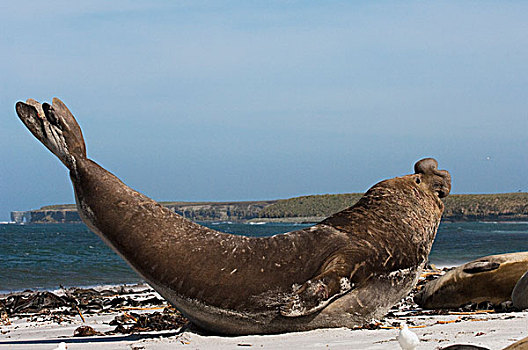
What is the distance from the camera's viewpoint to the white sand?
189 inches

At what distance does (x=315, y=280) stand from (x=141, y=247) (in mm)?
1443

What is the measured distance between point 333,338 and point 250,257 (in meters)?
0.93

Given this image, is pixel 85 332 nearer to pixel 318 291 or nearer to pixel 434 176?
pixel 318 291

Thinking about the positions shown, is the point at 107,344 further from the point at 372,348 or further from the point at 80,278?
the point at 80,278

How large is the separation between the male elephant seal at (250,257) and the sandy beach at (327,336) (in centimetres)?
20

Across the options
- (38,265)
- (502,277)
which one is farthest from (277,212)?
(502,277)

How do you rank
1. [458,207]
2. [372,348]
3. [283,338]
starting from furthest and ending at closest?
[458,207] → [283,338] → [372,348]

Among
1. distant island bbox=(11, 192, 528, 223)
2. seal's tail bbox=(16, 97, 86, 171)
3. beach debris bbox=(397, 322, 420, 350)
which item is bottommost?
distant island bbox=(11, 192, 528, 223)

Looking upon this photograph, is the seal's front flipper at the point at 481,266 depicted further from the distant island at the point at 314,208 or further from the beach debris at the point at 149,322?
the distant island at the point at 314,208

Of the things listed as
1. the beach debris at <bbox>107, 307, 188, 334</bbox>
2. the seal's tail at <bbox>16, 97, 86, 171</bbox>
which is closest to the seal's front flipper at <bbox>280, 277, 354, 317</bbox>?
the beach debris at <bbox>107, 307, 188, 334</bbox>

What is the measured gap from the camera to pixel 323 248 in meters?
5.73

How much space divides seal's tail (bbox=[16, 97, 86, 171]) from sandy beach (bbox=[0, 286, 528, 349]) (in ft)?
5.13

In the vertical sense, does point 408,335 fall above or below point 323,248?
above

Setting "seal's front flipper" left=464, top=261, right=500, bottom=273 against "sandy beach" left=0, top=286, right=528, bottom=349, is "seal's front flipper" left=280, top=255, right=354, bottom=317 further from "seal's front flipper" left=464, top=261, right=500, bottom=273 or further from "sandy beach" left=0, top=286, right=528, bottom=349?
"seal's front flipper" left=464, top=261, right=500, bottom=273
